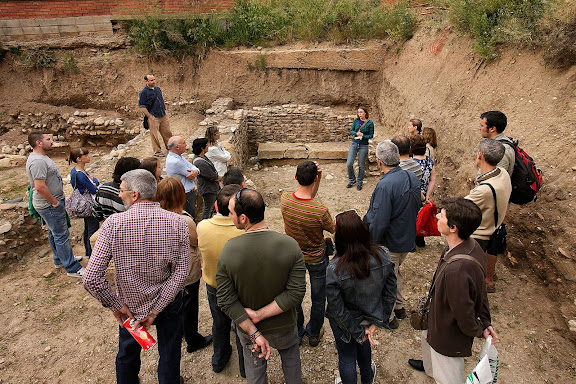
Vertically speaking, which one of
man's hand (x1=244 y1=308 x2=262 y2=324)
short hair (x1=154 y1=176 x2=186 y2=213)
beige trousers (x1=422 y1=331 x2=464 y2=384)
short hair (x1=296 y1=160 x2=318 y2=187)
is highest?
short hair (x1=296 y1=160 x2=318 y2=187)

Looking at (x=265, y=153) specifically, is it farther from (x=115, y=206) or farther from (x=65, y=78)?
(x=65, y=78)

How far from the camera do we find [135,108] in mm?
10836

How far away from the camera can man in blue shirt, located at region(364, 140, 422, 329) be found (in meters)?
3.06

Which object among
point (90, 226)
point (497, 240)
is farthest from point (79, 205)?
point (497, 240)

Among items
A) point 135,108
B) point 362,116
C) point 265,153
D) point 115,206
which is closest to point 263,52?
point 265,153

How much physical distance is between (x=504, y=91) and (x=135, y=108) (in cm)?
996

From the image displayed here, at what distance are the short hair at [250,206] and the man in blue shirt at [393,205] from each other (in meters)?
1.38

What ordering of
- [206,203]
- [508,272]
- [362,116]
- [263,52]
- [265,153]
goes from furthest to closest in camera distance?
[263,52], [265,153], [362,116], [206,203], [508,272]

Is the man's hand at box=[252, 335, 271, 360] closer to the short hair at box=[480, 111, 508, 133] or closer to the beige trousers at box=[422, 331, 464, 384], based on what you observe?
the beige trousers at box=[422, 331, 464, 384]

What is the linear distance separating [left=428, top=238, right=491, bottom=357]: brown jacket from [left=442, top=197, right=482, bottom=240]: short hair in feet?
0.35

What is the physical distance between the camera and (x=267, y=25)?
10625mm

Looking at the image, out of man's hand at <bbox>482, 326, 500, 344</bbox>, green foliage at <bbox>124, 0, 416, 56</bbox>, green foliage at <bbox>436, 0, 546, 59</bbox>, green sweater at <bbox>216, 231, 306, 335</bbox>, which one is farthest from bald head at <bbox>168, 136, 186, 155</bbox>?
green foliage at <bbox>124, 0, 416, 56</bbox>

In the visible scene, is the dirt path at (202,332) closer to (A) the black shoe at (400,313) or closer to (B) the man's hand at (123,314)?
(A) the black shoe at (400,313)

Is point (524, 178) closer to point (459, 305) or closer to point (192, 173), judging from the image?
point (459, 305)
